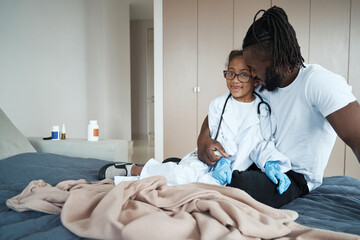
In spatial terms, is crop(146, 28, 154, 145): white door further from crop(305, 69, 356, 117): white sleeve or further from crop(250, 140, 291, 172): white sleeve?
crop(305, 69, 356, 117): white sleeve

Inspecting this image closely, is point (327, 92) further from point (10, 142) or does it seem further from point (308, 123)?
point (10, 142)

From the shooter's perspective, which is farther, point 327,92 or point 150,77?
point 150,77

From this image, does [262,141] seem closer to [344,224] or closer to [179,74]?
[344,224]

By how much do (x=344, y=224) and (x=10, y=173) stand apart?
155cm

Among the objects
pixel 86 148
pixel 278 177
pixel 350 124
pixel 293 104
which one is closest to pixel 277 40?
pixel 293 104

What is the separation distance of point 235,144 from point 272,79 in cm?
37

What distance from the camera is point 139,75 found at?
21.8 ft

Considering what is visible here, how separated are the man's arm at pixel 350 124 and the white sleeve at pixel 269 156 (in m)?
0.26

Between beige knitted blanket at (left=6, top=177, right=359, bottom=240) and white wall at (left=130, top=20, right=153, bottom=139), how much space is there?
5.77 m

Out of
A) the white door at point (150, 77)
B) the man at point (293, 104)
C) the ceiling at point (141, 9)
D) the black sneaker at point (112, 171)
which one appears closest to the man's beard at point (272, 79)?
the man at point (293, 104)

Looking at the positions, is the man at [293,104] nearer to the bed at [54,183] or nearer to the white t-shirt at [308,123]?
the white t-shirt at [308,123]

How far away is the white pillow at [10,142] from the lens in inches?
65.4

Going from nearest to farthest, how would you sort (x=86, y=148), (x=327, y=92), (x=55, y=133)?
(x=327, y=92) < (x=86, y=148) < (x=55, y=133)

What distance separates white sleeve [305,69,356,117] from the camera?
3.22 ft
